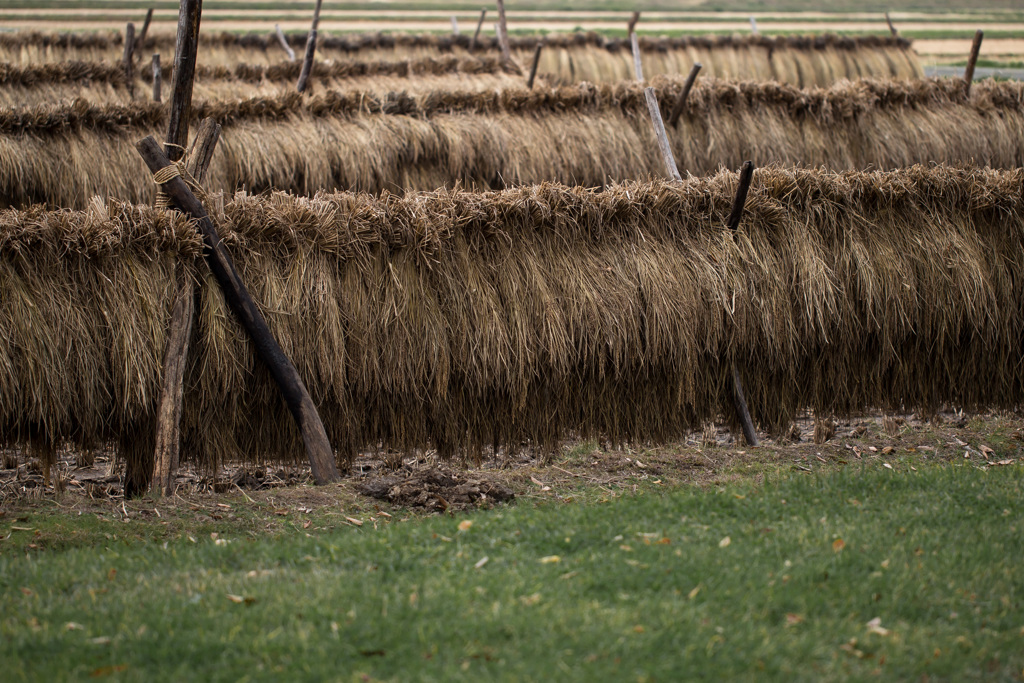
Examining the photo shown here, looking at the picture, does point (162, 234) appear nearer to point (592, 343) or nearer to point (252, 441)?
point (252, 441)

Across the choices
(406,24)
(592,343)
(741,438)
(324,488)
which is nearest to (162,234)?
(324,488)

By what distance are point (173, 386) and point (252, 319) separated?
66 centimetres

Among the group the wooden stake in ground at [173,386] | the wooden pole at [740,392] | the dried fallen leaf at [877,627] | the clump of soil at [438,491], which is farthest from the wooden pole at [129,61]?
the dried fallen leaf at [877,627]

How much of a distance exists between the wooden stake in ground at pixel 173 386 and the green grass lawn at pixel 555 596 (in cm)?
51

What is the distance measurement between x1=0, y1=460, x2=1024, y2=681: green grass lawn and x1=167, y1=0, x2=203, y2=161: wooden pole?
2624 millimetres

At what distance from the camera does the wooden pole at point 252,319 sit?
5.34 meters

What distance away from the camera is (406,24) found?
2720 centimetres

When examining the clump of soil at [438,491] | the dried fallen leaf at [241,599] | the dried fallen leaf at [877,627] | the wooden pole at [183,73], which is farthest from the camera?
the wooden pole at [183,73]

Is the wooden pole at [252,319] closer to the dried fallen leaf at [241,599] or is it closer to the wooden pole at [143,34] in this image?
the dried fallen leaf at [241,599]

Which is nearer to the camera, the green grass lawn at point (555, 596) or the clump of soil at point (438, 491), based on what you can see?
the green grass lawn at point (555, 596)

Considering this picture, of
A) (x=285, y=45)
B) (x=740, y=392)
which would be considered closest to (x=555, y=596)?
(x=740, y=392)

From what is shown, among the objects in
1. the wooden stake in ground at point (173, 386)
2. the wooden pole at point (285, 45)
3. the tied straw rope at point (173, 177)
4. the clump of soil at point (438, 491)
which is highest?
the wooden pole at point (285, 45)

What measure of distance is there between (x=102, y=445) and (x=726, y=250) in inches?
190

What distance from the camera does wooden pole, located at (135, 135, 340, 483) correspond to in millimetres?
5344
